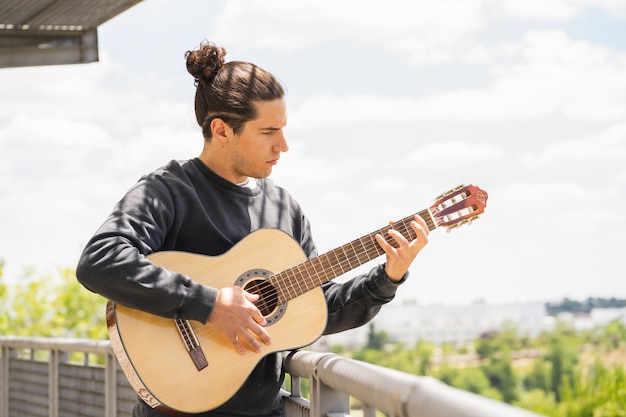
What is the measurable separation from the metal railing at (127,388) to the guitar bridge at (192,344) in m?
0.26

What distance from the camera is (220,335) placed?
9.05 feet

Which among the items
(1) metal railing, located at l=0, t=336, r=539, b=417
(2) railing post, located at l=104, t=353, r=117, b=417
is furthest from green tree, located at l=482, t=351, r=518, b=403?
(2) railing post, located at l=104, t=353, r=117, b=417

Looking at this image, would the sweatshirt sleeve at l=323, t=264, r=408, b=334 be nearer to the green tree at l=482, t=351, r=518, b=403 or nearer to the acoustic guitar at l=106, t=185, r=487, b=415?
the acoustic guitar at l=106, t=185, r=487, b=415

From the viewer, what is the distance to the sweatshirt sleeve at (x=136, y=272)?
8.41ft

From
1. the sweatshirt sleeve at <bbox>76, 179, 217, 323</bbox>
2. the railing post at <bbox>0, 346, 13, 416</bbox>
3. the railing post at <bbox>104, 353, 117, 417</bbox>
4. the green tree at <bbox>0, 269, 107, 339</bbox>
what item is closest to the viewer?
the sweatshirt sleeve at <bbox>76, 179, 217, 323</bbox>

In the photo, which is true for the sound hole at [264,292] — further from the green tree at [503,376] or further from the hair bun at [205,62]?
the green tree at [503,376]

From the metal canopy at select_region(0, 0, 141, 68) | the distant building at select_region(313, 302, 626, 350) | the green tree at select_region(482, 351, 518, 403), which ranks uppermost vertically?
the metal canopy at select_region(0, 0, 141, 68)

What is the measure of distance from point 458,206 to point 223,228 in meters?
0.74

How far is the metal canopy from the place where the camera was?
19.3 feet

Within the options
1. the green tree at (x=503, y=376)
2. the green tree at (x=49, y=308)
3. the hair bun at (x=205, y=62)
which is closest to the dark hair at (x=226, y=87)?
the hair bun at (x=205, y=62)

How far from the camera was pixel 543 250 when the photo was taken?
496ft

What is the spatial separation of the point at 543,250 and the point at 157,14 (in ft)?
281

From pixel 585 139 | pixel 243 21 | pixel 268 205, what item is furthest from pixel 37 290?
pixel 585 139

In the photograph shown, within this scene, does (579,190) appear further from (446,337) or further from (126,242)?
(126,242)
